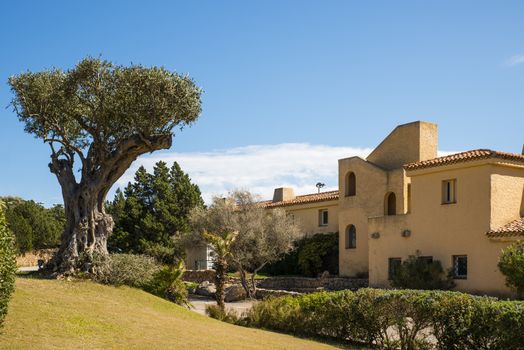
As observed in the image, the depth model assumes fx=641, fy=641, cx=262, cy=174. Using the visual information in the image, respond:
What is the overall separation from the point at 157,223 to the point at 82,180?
67.4 ft

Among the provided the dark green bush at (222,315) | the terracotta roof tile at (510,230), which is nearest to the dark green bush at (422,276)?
the terracotta roof tile at (510,230)

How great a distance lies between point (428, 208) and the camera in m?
30.4

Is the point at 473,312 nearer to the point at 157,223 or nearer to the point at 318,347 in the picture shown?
the point at 318,347

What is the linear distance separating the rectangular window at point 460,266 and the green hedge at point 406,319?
445 inches

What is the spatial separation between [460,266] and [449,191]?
346cm

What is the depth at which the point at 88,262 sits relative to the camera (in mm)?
24719

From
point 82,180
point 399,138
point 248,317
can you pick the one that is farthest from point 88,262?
point 399,138

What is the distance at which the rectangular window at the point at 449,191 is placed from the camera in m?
29.4

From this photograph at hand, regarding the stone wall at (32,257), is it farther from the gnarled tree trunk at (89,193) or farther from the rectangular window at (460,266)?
the rectangular window at (460,266)

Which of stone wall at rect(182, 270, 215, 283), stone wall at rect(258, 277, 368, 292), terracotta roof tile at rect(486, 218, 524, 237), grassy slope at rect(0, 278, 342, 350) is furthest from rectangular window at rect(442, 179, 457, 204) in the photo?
stone wall at rect(182, 270, 215, 283)

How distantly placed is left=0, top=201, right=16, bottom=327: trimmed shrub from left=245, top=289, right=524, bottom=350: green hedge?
915 cm

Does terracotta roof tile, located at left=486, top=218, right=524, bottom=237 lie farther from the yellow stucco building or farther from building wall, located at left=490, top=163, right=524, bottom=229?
building wall, located at left=490, top=163, right=524, bottom=229

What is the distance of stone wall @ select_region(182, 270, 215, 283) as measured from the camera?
140ft

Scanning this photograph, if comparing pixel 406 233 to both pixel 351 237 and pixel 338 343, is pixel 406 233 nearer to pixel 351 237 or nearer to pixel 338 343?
pixel 351 237
